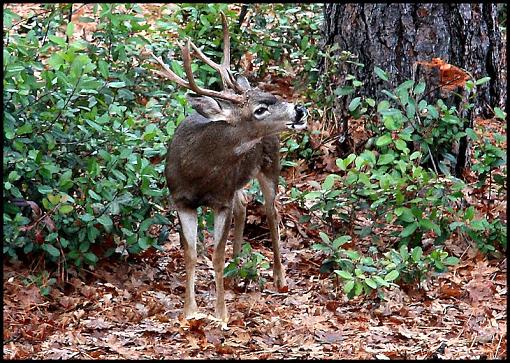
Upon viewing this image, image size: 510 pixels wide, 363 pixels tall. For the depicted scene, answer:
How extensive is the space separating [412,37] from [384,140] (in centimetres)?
146

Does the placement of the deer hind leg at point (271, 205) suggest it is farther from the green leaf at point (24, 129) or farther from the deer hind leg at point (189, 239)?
the green leaf at point (24, 129)

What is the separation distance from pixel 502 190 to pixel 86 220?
351 centimetres

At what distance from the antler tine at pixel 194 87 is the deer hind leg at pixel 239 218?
1.24 metres

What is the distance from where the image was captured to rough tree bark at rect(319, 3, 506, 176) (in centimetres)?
941

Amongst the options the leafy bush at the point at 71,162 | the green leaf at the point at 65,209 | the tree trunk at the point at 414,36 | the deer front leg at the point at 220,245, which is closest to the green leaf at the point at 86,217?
the leafy bush at the point at 71,162

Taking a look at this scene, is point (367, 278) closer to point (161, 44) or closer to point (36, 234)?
point (36, 234)

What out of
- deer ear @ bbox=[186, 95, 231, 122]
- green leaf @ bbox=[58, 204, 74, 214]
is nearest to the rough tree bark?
deer ear @ bbox=[186, 95, 231, 122]

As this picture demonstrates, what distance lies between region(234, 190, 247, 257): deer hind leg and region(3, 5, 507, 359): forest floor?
0.96ft

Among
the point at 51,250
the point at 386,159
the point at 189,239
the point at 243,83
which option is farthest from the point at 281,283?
the point at 51,250

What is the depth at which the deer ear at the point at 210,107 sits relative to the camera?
7.15 metres

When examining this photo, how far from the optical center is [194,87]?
704 centimetres

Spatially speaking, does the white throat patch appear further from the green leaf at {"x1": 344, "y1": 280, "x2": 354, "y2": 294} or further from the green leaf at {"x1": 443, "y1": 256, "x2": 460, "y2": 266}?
the green leaf at {"x1": 443, "y1": 256, "x2": 460, "y2": 266}

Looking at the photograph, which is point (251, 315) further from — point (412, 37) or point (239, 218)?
point (412, 37)

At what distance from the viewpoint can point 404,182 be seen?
8070mm
